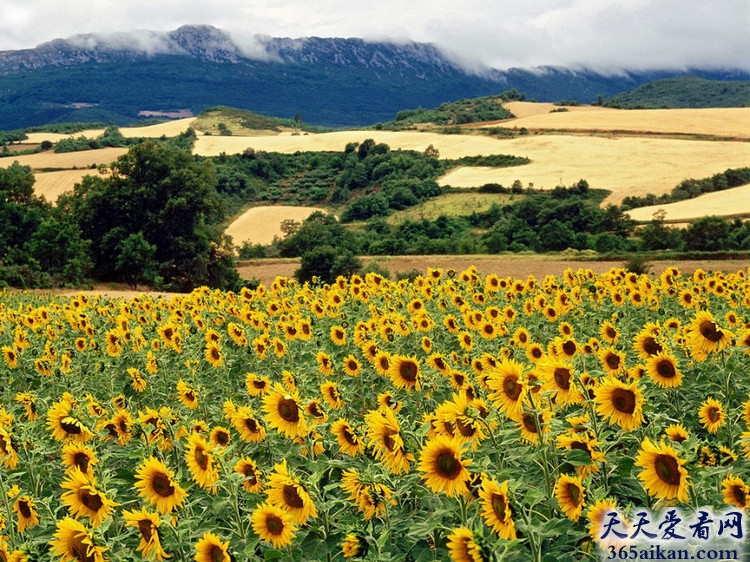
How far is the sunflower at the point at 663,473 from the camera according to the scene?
2.83 m

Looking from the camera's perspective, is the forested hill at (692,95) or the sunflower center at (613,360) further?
the forested hill at (692,95)

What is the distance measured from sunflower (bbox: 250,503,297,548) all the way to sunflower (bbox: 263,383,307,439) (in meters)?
0.80

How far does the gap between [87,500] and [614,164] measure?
78.1m

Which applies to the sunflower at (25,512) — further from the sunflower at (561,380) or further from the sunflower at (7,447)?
the sunflower at (561,380)

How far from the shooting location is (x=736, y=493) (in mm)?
2869

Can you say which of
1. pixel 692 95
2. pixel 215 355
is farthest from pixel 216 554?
pixel 692 95

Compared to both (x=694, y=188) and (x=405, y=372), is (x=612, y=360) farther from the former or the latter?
(x=694, y=188)

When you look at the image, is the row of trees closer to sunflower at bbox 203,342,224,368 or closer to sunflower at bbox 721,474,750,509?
sunflower at bbox 203,342,224,368

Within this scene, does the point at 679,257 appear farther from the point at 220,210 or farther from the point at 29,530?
the point at 29,530

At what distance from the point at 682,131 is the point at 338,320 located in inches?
3625

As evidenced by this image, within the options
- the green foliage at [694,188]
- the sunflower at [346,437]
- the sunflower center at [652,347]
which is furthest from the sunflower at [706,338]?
the green foliage at [694,188]

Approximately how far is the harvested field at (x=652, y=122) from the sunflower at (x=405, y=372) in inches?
3606

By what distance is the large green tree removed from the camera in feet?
124

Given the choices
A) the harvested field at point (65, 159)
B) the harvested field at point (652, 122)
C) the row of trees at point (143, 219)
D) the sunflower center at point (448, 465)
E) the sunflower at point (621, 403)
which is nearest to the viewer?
the sunflower center at point (448, 465)
